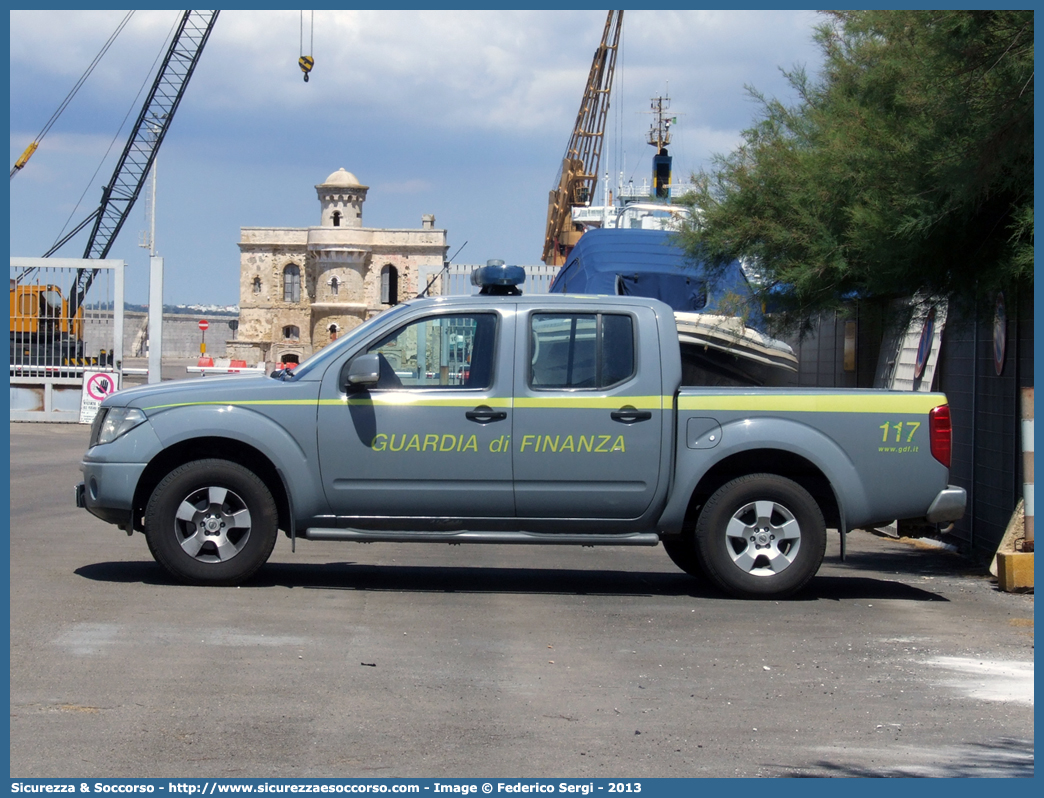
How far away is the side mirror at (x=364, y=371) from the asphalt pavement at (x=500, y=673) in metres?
1.43

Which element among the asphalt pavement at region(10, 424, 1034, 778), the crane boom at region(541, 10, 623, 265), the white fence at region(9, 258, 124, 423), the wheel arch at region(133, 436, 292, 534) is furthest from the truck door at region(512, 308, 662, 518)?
the crane boom at region(541, 10, 623, 265)

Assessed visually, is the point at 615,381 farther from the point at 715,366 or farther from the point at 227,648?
the point at 715,366

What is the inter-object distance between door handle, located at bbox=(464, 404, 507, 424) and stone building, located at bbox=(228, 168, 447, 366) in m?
96.0

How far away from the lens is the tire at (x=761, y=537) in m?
7.92

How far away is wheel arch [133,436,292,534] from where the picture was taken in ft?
26.1

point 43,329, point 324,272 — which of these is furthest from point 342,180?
point 43,329

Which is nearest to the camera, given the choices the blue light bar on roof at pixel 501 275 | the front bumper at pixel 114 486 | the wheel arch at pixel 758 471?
the front bumper at pixel 114 486

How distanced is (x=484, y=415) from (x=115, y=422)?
2480 mm

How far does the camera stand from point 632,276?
18.2 metres

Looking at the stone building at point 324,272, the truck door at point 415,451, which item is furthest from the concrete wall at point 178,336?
the truck door at point 415,451

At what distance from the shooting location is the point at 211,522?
7848mm

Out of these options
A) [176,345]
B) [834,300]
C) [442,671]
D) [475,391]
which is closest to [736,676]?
[442,671]

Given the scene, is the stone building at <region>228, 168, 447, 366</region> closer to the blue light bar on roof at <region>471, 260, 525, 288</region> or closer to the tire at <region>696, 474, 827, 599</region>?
the blue light bar on roof at <region>471, 260, 525, 288</region>

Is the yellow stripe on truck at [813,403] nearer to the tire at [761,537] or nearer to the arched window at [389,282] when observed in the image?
the tire at [761,537]
